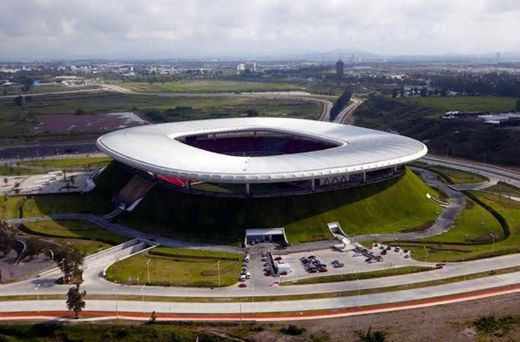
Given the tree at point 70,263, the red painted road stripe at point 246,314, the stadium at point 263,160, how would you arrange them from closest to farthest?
the red painted road stripe at point 246,314
the tree at point 70,263
the stadium at point 263,160

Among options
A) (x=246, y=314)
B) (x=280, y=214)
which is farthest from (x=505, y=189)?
(x=246, y=314)

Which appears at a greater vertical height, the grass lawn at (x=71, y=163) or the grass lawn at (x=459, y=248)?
the grass lawn at (x=71, y=163)

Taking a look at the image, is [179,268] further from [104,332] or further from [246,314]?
[104,332]

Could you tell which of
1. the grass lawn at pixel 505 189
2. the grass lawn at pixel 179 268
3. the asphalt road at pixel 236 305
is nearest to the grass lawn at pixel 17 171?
the grass lawn at pixel 179 268

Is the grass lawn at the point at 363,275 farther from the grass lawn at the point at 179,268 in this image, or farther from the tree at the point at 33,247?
the tree at the point at 33,247

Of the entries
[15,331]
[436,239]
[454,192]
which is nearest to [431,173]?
[454,192]

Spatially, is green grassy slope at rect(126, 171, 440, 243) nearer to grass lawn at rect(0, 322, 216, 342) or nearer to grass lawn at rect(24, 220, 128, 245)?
grass lawn at rect(24, 220, 128, 245)

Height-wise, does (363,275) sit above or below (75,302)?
below

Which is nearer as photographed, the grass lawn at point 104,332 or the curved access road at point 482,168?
the grass lawn at point 104,332
